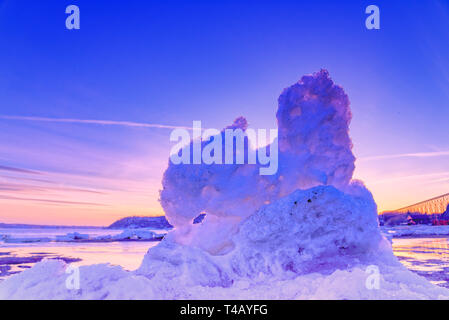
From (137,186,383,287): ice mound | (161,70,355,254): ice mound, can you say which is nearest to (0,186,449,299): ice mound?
(137,186,383,287): ice mound

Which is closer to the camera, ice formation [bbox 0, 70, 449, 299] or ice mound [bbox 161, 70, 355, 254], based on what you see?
ice formation [bbox 0, 70, 449, 299]

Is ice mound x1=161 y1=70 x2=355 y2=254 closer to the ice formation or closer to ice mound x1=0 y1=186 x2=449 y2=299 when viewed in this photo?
the ice formation

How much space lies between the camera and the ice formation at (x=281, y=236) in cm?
491

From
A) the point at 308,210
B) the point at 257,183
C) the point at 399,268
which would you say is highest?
the point at 257,183

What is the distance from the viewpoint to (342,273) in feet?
17.3

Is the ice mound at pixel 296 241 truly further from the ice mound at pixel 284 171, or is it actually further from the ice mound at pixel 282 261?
the ice mound at pixel 284 171

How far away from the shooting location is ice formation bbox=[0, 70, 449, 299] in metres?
4.91

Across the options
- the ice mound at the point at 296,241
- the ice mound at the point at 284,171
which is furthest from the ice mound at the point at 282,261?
the ice mound at the point at 284,171

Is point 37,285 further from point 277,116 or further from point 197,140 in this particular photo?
point 277,116

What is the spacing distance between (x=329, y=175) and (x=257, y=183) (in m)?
1.83

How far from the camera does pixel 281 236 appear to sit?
664 centimetres

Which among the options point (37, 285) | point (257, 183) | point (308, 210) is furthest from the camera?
point (257, 183)
